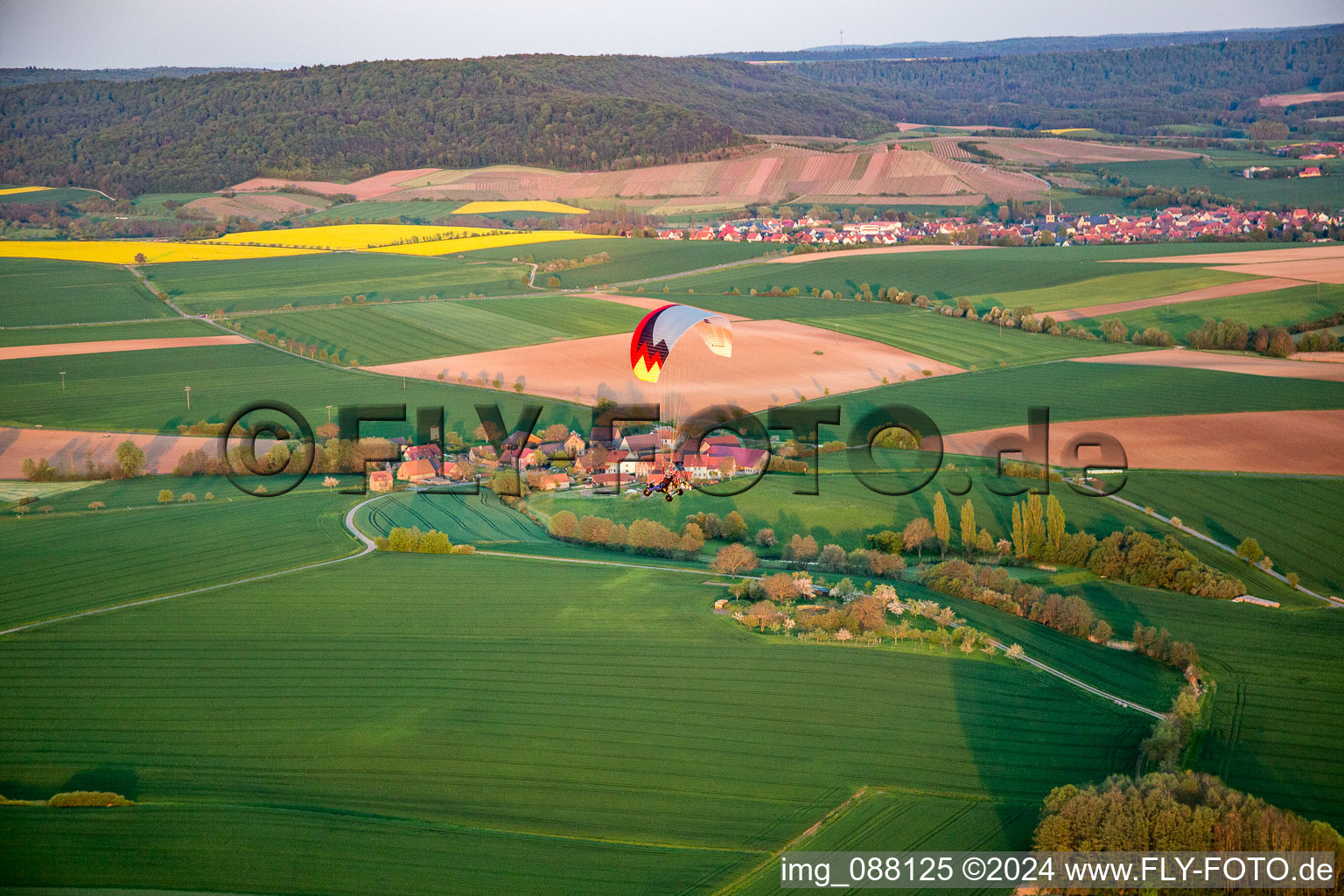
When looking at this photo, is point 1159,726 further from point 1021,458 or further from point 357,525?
point 357,525

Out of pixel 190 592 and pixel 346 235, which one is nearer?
pixel 190 592

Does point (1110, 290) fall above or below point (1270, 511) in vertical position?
above

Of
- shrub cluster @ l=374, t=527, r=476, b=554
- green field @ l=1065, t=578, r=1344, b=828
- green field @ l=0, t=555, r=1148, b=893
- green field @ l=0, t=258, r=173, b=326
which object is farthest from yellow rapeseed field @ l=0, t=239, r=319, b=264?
green field @ l=1065, t=578, r=1344, b=828

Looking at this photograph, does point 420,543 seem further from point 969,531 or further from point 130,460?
point 969,531

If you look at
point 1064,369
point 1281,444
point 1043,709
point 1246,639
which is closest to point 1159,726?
point 1043,709

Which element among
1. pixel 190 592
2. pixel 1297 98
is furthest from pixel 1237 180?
pixel 190 592

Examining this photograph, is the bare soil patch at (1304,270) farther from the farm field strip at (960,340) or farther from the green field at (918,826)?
the green field at (918,826)
